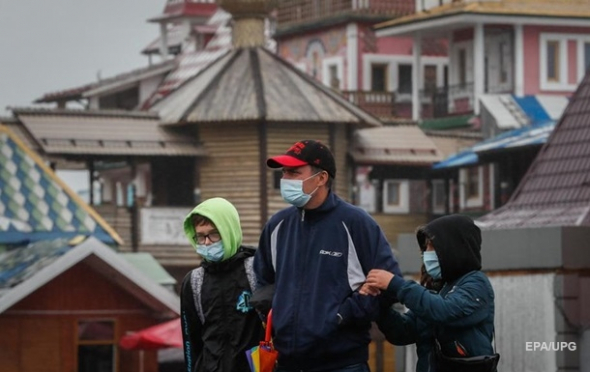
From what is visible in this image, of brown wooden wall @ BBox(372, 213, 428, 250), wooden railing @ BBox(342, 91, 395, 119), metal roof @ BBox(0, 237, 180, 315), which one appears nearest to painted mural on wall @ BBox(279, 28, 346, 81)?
wooden railing @ BBox(342, 91, 395, 119)

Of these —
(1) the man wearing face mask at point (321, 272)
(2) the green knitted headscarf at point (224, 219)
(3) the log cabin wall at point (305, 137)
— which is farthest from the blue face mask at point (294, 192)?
(3) the log cabin wall at point (305, 137)

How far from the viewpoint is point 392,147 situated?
174ft

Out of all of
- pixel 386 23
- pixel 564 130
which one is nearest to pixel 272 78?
pixel 386 23

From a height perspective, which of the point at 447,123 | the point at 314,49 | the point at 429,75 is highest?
the point at 314,49

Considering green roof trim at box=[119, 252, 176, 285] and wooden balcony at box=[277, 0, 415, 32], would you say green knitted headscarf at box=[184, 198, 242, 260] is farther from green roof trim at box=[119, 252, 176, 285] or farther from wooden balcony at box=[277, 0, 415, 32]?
wooden balcony at box=[277, 0, 415, 32]

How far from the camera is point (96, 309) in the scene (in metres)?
32.8

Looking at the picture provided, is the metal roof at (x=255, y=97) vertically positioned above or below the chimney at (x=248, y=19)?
below

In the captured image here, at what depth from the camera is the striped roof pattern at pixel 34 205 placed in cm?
3706

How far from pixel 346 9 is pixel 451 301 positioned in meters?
57.5

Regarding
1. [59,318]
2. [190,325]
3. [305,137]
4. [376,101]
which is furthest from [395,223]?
[190,325]

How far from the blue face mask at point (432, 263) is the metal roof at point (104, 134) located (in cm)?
3712

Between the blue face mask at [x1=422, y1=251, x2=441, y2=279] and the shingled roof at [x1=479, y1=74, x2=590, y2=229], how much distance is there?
46.9 ft

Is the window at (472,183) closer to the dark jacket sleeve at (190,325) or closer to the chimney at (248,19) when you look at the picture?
the chimney at (248,19)

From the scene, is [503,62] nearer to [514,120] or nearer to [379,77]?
[514,120]
